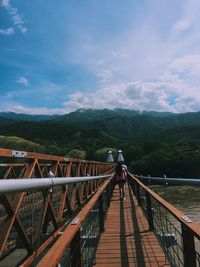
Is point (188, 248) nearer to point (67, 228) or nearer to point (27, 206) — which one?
point (67, 228)

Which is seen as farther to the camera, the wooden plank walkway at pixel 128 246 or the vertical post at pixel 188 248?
the wooden plank walkway at pixel 128 246

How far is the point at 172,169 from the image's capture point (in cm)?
5653

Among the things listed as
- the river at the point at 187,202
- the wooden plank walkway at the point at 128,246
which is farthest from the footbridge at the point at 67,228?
the river at the point at 187,202

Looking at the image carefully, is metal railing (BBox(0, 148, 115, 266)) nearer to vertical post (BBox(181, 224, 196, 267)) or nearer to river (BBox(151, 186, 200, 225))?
vertical post (BBox(181, 224, 196, 267))

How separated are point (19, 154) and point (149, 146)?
81.0 meters

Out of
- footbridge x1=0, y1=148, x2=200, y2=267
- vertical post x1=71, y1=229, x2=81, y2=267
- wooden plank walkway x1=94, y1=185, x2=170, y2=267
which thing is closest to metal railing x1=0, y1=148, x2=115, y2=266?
footbridge x1=0, y1=148, x2=200, y2=267

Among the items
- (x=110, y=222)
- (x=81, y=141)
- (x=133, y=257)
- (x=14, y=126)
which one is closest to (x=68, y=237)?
(x=133, y=257)

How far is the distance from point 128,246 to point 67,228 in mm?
2991

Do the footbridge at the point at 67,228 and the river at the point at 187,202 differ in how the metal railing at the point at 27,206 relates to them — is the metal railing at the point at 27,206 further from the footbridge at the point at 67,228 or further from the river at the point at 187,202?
the river at the point at 187,202

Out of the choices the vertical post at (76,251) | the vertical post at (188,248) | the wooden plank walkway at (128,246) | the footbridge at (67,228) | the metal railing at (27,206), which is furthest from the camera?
the wooden plank walkway at (128,246)

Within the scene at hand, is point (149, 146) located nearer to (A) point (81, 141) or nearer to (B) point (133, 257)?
(A) point (81, 141)

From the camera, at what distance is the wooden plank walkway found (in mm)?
4289

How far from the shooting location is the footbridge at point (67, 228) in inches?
77.1

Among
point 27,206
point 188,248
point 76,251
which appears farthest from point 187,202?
point 188,248
